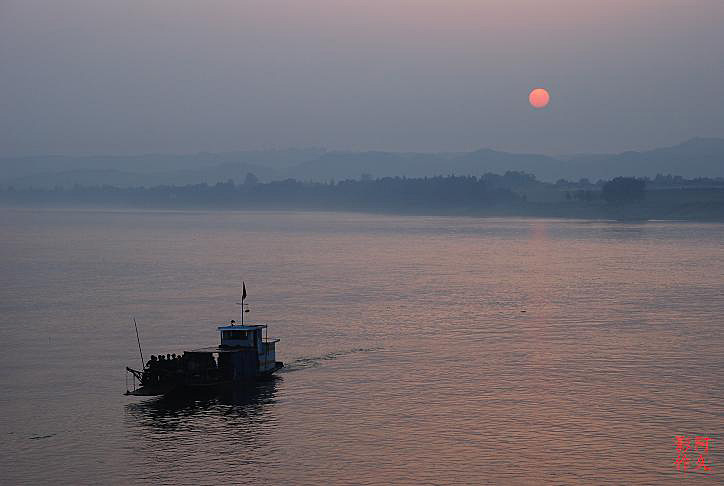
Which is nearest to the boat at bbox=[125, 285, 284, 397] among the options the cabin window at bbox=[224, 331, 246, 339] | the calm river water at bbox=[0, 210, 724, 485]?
the cabin window at bbox=[224, 331, 246, 339]

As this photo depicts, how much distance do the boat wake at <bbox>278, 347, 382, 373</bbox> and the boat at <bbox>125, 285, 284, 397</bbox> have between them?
1144 mm

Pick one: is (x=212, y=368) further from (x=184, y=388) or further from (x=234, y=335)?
(x=234, y=335)

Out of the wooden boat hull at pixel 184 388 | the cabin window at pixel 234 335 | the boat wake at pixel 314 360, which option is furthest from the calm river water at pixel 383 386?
the cabin window at pixel 234 335

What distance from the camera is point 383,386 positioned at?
6384 cm

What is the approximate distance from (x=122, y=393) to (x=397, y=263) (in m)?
106

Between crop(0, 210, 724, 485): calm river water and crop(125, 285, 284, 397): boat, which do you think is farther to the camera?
crop(125, 285, 284, 397): boat

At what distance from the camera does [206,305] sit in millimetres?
105625

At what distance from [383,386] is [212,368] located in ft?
40.0

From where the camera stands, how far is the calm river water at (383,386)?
155 ft

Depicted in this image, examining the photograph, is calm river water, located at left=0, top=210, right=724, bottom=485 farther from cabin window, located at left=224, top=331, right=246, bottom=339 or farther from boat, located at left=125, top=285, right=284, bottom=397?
cabin window, located at left=224, top=331, right=246, bottom=339

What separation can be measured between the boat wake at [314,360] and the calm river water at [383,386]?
261 mm

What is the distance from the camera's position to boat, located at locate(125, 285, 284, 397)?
203 ft

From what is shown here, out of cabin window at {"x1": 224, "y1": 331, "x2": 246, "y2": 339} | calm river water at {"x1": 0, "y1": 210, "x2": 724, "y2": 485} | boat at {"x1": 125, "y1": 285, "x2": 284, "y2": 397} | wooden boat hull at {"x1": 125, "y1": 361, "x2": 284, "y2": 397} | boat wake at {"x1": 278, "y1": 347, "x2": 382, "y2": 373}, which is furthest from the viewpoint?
boat wake at {"x1": 278, "y1": 347, "x2": 382, "y2": 373}

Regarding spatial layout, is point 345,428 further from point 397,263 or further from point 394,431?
point 397,263
